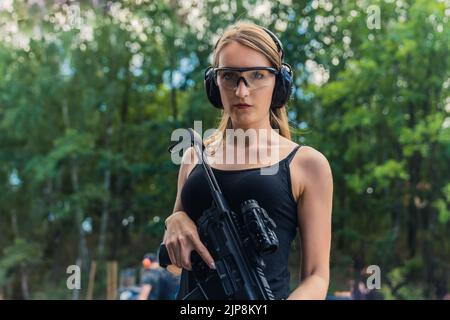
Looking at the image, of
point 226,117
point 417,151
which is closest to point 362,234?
point 417,151

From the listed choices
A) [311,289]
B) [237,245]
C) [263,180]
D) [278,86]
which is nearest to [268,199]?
[263,180]

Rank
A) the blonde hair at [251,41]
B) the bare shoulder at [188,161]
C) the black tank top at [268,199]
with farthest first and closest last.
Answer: the bare shoulder at [188,161] → the blonde hair at [251,41] → the black tank top at [268,199]

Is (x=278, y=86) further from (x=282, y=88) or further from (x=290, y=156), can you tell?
(x=290, y=156)

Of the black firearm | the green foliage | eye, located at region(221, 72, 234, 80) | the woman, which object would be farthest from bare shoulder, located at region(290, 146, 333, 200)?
the green foliage

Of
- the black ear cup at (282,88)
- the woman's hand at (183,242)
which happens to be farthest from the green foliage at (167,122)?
the woman's hand at (183,242)

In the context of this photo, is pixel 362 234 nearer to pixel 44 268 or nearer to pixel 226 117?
pixel 44 268

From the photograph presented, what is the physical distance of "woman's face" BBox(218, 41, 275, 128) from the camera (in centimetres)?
196

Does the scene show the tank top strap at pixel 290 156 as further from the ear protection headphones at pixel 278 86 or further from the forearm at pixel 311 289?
the forearm at pixel 311 289

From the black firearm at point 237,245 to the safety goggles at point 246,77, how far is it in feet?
0.92

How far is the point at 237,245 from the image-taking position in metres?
1.79

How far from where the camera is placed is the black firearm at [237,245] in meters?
1.76

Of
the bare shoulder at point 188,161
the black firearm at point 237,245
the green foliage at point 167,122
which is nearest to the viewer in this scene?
the black firearm at point 237,245

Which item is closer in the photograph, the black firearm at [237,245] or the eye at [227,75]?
the black firearm at [237,245]
